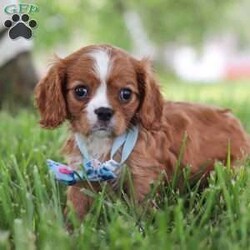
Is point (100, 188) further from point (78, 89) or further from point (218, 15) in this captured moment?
point (218, 15)

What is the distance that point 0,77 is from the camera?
626 centimetres

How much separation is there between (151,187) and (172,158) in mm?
352

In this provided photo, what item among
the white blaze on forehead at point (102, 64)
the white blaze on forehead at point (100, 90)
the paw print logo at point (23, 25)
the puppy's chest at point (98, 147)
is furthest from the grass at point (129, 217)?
the paw print logo at point (23, 25)

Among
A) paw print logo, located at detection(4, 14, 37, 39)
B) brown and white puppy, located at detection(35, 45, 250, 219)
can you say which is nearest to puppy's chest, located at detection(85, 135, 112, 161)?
brown and white puppy, located at detection(35, 45, 250, 219)

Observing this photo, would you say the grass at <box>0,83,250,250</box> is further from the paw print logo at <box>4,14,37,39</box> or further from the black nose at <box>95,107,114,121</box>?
the paw print logo at <box>4,14,37,39</box>

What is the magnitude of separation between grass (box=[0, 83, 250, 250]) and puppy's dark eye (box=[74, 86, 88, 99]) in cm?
36

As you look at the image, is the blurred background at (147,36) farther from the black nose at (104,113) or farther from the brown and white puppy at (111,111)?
the black nose at (104,113)

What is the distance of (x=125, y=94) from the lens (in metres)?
2.97

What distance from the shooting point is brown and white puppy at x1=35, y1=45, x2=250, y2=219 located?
2939 mm

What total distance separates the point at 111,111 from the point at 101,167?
263 millimetres

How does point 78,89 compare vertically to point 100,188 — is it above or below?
above

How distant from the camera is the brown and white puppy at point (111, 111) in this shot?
2939 millimetres

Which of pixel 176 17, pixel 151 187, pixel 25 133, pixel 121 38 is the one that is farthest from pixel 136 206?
pixel 176 17

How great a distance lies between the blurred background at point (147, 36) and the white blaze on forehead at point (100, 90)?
2.85 meters
